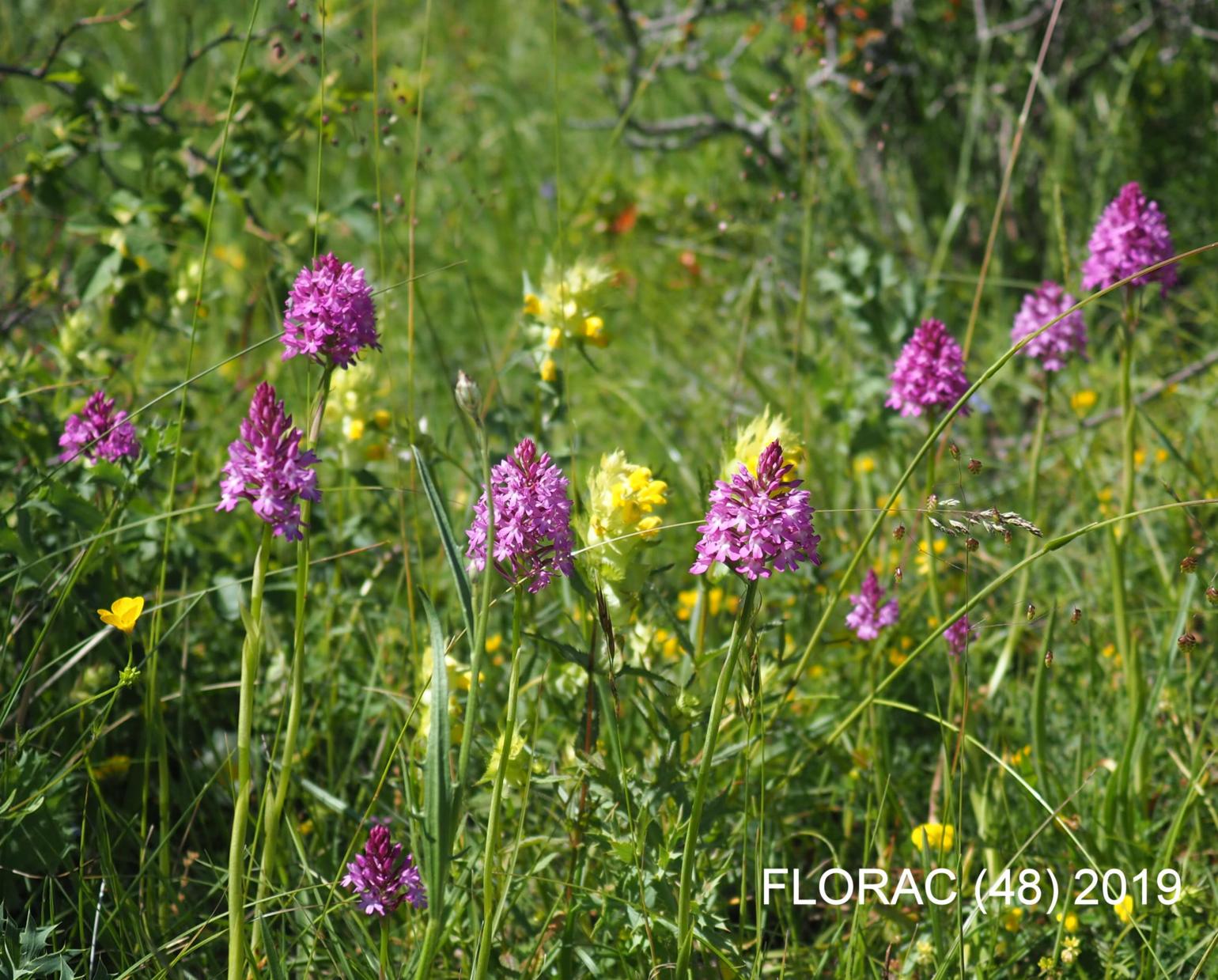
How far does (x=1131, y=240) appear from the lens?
191cm

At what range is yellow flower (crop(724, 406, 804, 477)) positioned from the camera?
1.35 metres

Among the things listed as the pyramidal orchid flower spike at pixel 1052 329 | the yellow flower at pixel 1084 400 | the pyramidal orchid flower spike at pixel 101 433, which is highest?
the yellow flower at pixel 1084 400

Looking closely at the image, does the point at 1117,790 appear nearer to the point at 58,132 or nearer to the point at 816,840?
the point at 816,840

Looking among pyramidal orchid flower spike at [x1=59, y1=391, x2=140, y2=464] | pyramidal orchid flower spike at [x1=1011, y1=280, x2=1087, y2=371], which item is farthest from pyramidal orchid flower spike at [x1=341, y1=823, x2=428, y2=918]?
pyramidal orchid flower spike at [x1=1011, y1=280, x2=1087, y2=371]

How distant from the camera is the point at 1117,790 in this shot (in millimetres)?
1639

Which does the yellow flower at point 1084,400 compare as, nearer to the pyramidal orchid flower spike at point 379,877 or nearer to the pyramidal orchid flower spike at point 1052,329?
the pyramidal orchid flower spike at point 1052,329

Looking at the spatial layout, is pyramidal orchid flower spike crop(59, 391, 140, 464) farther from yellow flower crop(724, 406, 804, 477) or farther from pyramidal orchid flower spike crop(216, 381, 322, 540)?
yellow flower crop(724, 406, 804, 477)

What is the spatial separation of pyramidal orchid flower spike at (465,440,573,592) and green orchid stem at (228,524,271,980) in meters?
0.23

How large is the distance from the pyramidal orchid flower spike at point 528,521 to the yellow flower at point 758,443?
0.23 metres

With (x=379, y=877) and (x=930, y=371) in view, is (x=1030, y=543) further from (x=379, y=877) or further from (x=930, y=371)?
(x=379, y=877)

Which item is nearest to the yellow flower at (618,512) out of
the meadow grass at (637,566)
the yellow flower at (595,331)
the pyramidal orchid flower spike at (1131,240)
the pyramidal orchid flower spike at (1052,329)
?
the meadow grass at (637,566)

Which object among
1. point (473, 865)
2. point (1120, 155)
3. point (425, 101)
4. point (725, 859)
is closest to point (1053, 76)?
point (1120, 155)

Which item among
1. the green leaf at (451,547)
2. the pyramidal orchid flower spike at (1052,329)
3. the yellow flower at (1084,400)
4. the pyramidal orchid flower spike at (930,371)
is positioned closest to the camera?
the green leaf at (451,547)

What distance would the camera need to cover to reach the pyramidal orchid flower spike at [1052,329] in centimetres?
197
